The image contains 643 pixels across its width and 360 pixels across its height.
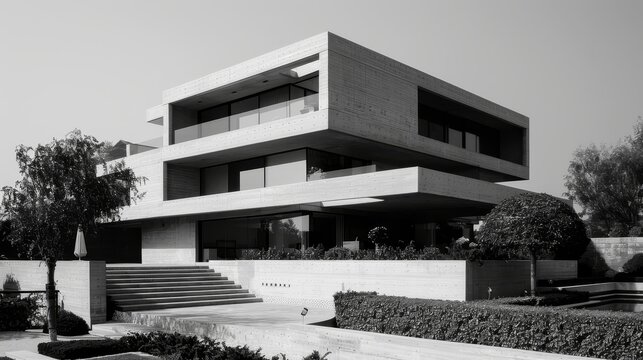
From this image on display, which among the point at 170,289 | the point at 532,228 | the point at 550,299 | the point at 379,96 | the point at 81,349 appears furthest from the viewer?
the point at 379,96

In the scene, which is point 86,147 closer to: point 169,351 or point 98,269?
point 98,269

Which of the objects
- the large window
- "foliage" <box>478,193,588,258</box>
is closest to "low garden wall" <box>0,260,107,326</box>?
the large window

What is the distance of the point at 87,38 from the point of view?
736 inches

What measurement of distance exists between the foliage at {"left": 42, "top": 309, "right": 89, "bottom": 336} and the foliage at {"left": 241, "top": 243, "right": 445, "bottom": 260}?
791 centimetres

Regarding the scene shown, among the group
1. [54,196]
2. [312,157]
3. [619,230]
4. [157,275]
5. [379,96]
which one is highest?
[379,96]

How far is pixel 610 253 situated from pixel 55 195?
94.0 feet

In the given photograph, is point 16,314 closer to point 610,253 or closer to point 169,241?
point 169,241

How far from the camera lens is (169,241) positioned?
32.4 m

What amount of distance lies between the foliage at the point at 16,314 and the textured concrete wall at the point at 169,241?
37.3 feet

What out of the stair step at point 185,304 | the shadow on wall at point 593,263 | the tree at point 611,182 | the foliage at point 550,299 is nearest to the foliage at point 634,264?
the shadow on wall at point 593,263

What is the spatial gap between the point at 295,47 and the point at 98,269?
11.6 metres

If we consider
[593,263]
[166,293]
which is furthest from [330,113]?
[593,263]

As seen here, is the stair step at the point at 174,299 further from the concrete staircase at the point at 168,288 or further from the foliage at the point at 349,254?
the foliage at the point at 349,254

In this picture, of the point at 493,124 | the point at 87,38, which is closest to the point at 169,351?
the point at 87,38
